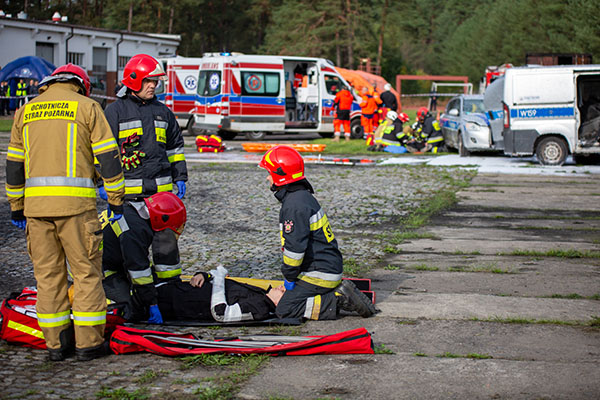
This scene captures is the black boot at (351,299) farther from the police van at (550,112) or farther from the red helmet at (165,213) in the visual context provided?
the police van at (550,112)

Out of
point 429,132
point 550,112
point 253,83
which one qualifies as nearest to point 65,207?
point 550,112

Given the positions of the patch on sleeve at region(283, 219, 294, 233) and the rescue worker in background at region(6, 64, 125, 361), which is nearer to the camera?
the rescue worker in background at region(6, 64, 125, 361)

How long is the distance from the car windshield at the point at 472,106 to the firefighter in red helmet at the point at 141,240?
1543 cm

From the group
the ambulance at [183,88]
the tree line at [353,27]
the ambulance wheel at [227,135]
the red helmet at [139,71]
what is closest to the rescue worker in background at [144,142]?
the red helmet at [139,71]

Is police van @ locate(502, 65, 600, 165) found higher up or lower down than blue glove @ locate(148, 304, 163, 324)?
higher up

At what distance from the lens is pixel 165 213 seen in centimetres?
580

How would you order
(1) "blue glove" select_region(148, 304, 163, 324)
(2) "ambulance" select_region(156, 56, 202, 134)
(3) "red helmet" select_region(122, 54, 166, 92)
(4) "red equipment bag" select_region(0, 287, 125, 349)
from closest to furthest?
(4) "red equipment bag" select_region(0, 287, 125, 349) < (1) "blue glove" select_region(148, 304, 163, 324) < (3) "red helmet" select_region(122, 54, 166, 92) < (2) "ambulance" select_region(156, 56, 202, 134)

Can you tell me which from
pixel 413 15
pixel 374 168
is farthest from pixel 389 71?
pixel 374 168

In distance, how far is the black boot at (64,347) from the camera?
479 centimetres

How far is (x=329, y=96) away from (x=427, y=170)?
31.3 feet

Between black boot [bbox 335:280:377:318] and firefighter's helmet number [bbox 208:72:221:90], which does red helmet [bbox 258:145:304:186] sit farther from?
firefighter's helmet number [bbox 208:72:221:90]

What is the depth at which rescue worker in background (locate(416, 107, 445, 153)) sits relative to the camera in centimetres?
2175

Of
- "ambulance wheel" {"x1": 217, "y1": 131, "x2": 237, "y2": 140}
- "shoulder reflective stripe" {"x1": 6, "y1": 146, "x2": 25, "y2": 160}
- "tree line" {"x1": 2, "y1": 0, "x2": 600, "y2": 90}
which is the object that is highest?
"tree line" {"x1": 2, "y1": 0, "x2": 600, "y2": 90}

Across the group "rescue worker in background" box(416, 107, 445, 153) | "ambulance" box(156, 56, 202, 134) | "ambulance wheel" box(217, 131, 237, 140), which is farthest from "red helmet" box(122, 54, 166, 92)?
"ambulance" box(156, 56, 202, 134)
